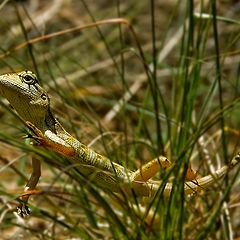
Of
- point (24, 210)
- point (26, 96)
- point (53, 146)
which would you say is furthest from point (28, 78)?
point (24, 210)

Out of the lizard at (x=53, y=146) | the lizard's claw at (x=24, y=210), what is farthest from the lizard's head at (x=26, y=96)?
the lizard's claw at (x=24, y=210)

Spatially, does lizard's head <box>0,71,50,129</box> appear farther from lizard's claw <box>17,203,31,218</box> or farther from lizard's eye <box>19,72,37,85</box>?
lizard's claw <box>17,203,31,218</box>

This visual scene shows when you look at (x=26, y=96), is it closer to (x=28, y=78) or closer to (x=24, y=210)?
(x=28, y=78)

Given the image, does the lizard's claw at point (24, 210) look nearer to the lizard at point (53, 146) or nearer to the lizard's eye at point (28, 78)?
the lizard at point (53, 146)

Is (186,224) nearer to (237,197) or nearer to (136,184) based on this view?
(237,197)

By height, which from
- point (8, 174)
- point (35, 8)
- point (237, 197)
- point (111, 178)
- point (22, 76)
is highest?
point (35, 8)

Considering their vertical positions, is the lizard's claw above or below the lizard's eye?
below

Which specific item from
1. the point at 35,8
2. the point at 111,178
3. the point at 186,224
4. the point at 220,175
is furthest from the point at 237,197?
the point at 35,8

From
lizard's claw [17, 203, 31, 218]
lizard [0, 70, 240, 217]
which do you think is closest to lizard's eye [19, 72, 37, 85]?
lizard [0, 70, 240, 217]
